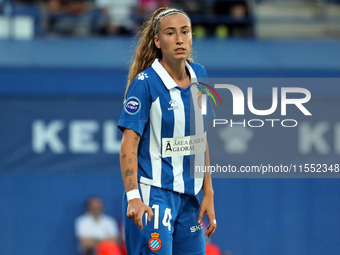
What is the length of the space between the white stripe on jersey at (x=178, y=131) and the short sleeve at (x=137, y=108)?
158 mm

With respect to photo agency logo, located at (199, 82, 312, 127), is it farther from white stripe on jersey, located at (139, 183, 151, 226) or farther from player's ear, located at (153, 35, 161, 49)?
white stripe on jersey, located at (139, 183, 151, 226)

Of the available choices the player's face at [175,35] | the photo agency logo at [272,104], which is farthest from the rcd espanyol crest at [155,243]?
the photo agency logo at [272,104]

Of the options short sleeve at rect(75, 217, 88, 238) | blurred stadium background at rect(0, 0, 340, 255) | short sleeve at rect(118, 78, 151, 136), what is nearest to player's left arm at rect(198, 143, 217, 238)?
short sleeve at rect(118, 78, 151, 136)

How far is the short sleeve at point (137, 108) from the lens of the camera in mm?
2588

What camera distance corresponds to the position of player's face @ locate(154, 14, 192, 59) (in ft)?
8.63

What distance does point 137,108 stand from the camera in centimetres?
259

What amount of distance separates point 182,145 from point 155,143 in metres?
0.15

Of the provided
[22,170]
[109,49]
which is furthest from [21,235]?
[109,49]

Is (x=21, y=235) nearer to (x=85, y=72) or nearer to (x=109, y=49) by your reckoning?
(x=85, y=72)

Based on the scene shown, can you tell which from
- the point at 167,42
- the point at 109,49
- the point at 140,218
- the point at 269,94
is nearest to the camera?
the point at 140,218

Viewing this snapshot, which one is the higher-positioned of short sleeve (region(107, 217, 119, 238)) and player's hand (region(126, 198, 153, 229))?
player's hand (region(126, 198, 153, 229))

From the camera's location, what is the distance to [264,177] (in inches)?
280

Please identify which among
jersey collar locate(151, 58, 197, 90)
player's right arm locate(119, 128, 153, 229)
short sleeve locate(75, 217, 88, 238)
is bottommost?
short sleeve locate(75, 217, 88, 238)

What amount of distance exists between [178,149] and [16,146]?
15.5ft
